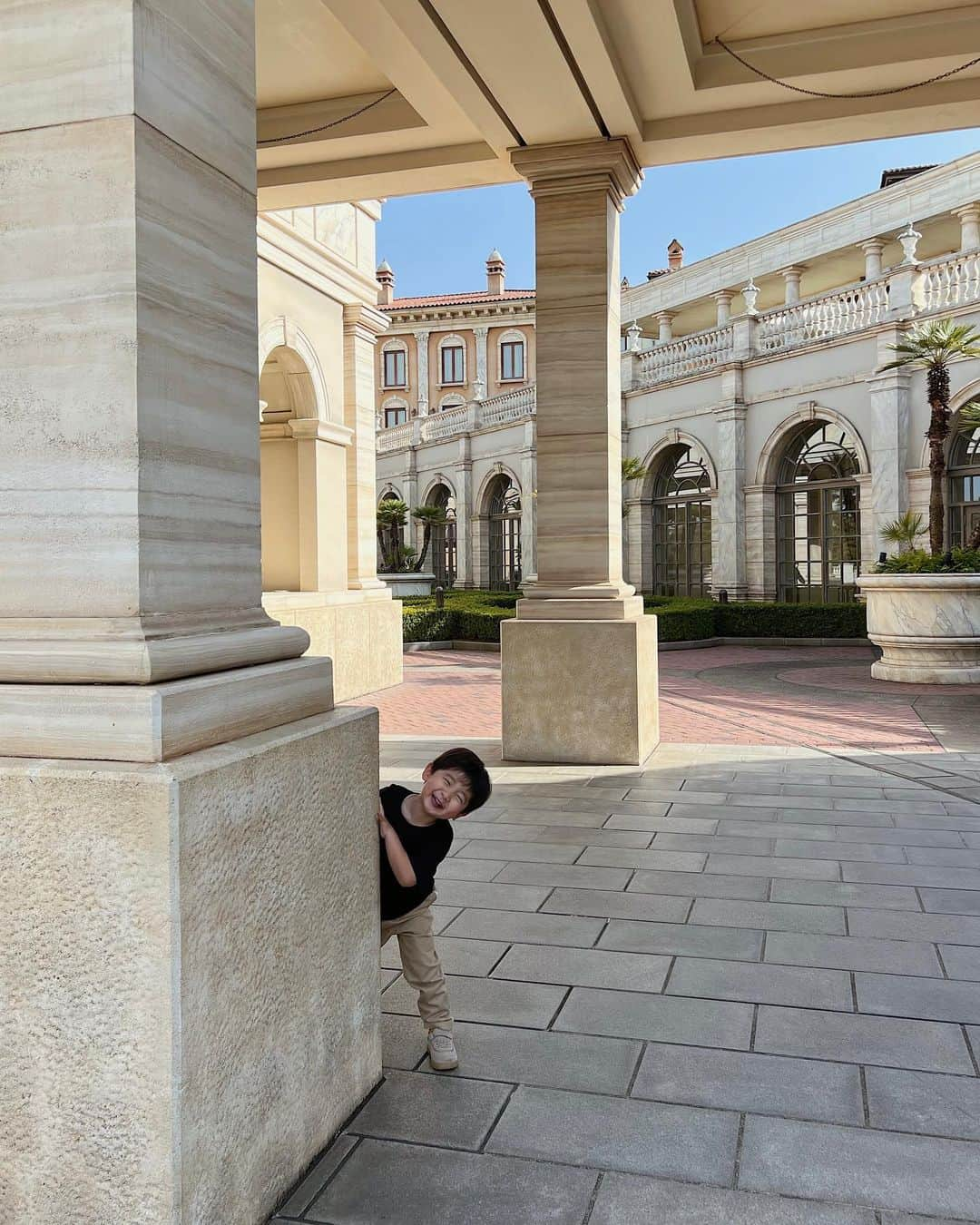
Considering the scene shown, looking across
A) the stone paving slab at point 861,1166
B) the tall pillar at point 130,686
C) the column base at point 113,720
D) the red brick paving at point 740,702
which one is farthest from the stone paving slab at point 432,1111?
the red brick paving at point 740,702

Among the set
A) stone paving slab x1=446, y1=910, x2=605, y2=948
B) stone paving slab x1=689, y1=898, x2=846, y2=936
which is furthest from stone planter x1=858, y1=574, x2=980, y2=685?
stone paving slab x1=446, y1=910, x2=605, y2=948

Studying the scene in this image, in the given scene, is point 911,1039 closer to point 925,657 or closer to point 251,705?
point 251,705

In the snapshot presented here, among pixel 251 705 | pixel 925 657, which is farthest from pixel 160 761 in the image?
pixel 925 657

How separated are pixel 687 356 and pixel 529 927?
80.5 ft

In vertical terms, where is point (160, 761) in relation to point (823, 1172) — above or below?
above

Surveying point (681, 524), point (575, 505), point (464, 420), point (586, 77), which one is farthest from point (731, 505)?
point (586, 77)

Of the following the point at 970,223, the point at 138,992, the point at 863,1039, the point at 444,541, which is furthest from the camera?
the point at 444,541

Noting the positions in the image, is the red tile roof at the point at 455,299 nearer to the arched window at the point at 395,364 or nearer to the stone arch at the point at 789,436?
the arched window at the point at 395,364

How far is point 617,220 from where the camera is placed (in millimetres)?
8539

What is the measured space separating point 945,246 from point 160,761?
111 feet

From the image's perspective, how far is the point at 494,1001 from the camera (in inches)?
143

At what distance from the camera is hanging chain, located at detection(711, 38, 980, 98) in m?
7.02

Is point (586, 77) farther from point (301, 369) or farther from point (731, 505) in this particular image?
point (731, 505)

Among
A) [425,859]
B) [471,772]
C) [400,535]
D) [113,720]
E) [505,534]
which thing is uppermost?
[400,535]
